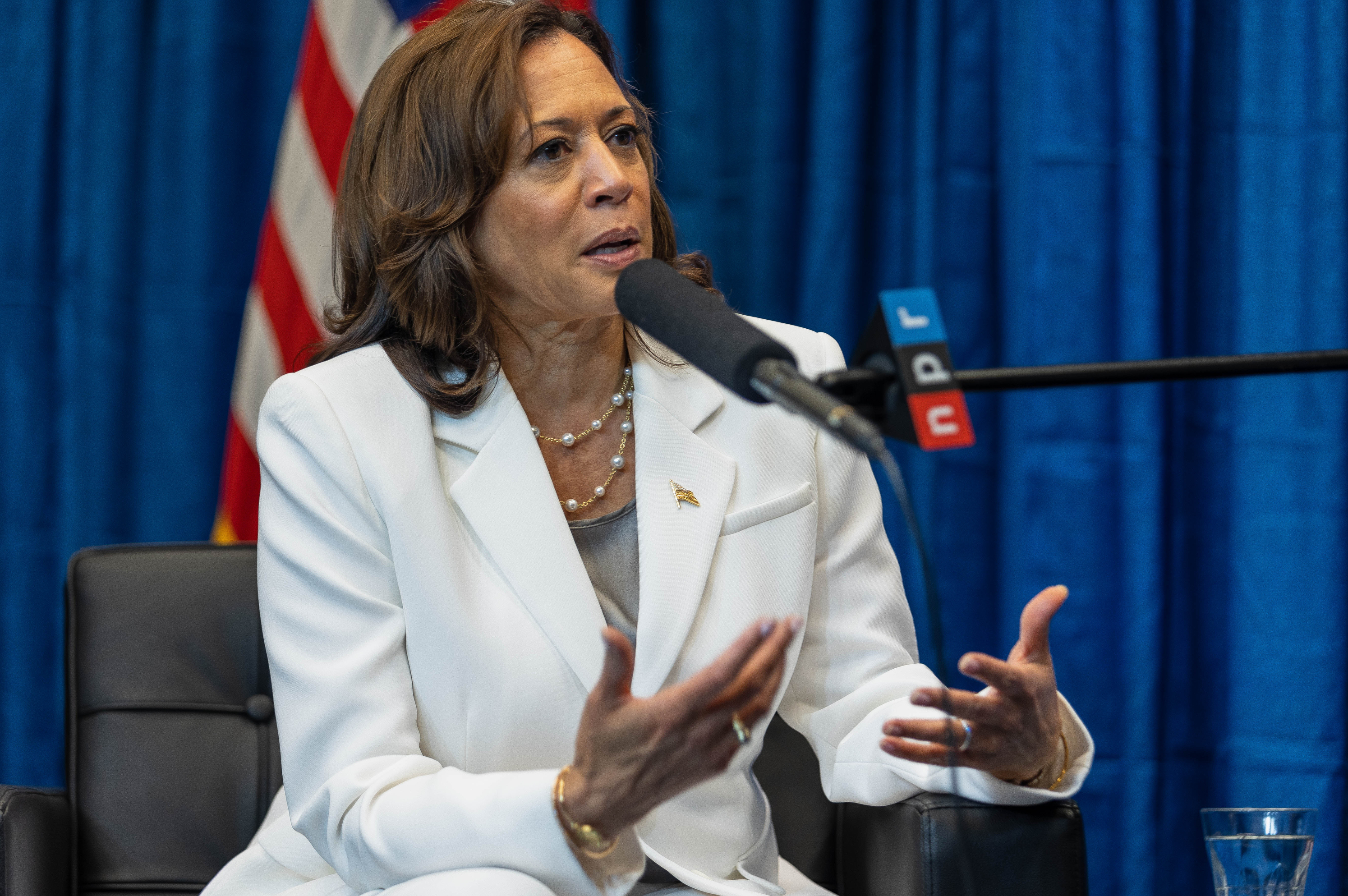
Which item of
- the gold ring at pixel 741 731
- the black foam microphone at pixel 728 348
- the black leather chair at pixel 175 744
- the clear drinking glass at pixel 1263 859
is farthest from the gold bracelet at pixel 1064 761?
→ the black foam microphone at pixel 728 348

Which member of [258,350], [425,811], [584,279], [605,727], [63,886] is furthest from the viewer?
[258,350]

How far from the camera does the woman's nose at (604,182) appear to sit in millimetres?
1410

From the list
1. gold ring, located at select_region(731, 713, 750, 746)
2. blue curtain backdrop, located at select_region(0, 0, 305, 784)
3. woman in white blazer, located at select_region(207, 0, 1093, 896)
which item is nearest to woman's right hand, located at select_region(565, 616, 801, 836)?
gold ring, located at select_region(731, 713, 750, 746)

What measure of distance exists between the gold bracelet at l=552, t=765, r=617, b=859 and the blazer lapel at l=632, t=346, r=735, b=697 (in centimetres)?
27

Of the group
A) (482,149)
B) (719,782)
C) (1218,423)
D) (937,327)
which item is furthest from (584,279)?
(1218,423)

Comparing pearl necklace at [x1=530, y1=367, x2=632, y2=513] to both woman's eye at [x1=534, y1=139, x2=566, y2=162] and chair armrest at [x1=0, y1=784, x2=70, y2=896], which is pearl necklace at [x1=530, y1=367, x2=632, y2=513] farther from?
chair armrest at [x1=0, y1=784, x2=70, y2=896]

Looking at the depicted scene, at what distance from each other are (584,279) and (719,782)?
55 centimetres

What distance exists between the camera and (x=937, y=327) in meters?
0.77

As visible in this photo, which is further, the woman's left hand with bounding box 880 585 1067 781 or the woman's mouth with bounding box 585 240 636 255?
the woman's mouth with bounding box 585 240 636 255

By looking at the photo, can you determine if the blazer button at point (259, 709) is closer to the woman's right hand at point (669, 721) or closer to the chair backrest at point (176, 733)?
the chair backrest at point (176, 733)

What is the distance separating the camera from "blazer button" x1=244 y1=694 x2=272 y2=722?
171 centimetres

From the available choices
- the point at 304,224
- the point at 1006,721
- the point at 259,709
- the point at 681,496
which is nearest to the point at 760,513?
the point at 681,496

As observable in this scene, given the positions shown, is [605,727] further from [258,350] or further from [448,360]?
[258,350]

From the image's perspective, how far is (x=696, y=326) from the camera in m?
0.85
